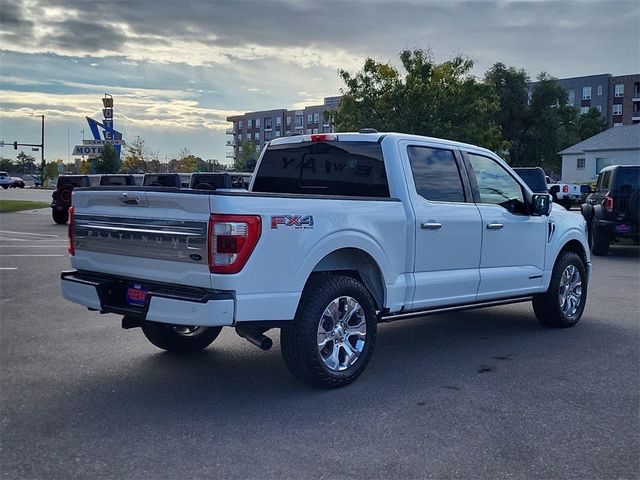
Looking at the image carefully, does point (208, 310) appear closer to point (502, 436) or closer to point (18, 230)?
point (502, 436)

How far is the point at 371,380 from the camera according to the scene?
222 inches

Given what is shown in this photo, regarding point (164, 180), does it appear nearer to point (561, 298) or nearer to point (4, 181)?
point (561, 298)

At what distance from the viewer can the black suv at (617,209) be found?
47.8ft

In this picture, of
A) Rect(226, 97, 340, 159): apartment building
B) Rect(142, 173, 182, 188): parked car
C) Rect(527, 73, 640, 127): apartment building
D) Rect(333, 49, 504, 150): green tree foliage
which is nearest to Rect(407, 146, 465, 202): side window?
Rect(142, 173, 182, 188): parked car

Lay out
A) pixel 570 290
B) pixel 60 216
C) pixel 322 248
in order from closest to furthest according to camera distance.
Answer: pixel 322 248 → pixel 570 290 → pixel 60 216

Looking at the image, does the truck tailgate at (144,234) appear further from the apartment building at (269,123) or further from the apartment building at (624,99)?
the apartment building at (269,123)

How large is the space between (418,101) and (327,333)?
2696 centimetres

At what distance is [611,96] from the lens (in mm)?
91875

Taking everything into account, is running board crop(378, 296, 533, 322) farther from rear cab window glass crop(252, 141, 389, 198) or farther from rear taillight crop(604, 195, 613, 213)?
rear taillight crop(604, 195, 613, 213)

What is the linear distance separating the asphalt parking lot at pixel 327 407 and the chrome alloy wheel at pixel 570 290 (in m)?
0.26

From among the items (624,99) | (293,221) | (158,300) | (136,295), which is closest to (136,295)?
(136,295)

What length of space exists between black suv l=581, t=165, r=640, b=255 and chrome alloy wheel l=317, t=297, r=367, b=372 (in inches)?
432

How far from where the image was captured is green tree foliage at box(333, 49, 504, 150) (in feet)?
102

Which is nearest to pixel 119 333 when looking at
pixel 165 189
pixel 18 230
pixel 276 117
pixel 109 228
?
pixel 109 228
